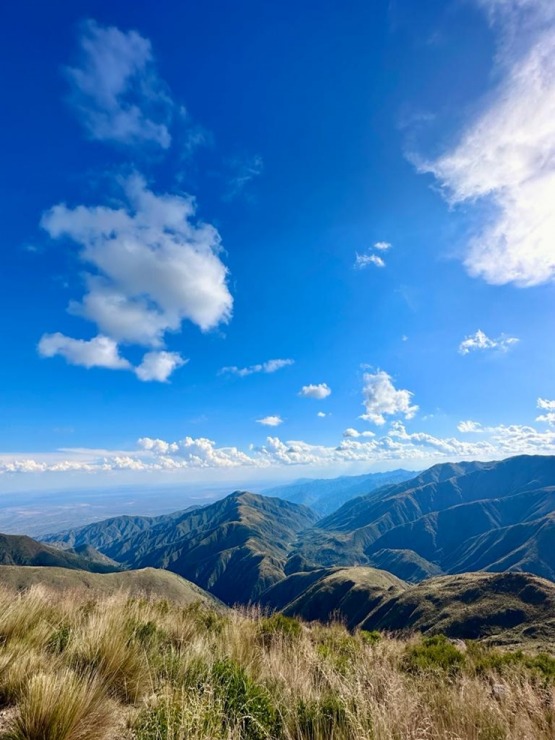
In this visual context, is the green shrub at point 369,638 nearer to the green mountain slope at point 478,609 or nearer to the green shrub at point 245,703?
the green shrub at point 245,703

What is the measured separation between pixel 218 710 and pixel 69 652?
2.57m

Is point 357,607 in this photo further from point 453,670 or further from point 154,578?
point 453,670

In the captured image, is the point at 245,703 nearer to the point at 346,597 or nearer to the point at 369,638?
the point at 369,638

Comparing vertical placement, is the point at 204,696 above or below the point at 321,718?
above

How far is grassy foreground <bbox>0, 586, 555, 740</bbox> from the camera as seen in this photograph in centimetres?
342

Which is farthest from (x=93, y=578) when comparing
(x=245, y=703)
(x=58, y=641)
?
(x=245, y=703)

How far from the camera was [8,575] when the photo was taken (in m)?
110

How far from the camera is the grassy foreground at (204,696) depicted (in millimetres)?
3420

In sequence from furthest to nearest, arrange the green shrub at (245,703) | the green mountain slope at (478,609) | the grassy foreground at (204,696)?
the green mountain slope at (478,609) < the green shrub at (245,703) < the grassy foreground at (204,696)

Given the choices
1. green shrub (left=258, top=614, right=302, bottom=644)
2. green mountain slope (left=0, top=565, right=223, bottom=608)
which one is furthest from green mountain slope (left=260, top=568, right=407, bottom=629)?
green shrub (left=258, top=614, right=302, bottom=644)

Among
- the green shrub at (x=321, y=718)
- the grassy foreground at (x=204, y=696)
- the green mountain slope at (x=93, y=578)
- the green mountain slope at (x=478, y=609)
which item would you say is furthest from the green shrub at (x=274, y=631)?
the green mountain slope at (x=93, y=578)

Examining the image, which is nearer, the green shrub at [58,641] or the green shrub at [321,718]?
the green shrub at [321,718]

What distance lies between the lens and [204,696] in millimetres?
3945

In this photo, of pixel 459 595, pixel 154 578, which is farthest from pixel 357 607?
pixel 154 578
